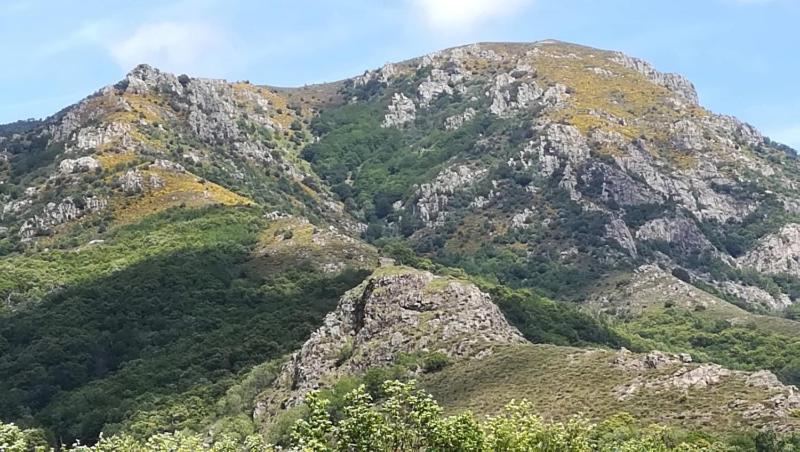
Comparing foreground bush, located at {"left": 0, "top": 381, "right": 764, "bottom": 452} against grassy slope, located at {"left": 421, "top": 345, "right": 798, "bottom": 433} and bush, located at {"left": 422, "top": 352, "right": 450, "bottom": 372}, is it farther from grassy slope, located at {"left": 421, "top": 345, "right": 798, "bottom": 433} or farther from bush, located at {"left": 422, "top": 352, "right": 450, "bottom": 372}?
bush, located at {"left": 422, "top": 352, "right": 450, "bottom": 372}

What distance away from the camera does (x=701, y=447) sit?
68.1 m

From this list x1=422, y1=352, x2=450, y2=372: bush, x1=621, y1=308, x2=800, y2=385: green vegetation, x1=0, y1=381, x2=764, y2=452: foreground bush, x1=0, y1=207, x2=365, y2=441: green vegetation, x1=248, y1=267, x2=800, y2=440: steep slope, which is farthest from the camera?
x1=621, y1=308, x2=800, y2=385: green vegetation

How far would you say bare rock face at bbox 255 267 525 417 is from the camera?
4419 inches

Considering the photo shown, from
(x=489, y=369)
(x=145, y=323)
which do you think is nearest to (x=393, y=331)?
(x=489, y=369)

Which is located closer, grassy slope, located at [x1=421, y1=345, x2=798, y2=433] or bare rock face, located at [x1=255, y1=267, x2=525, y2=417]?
grassy slope, located at [x1=421, y1=345, x2=798, y2=433]

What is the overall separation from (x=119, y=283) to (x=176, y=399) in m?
50.3

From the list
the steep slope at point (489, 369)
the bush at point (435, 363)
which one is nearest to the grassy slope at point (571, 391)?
the steep slope at point (489, 369)

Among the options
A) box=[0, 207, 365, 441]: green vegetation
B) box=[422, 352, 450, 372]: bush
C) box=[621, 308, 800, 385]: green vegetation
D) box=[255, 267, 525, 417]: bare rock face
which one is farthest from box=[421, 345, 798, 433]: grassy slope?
box=[621, 308, 800, 385]: green vegetation

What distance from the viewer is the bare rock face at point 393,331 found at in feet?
368

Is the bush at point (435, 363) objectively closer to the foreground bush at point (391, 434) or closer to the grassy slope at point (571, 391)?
the grassy slope at point (571, 391)

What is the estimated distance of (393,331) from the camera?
4643 inches

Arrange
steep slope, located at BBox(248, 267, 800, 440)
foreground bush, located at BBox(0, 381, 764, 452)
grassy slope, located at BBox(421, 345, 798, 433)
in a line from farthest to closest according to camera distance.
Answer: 1. steep slope, located at BBox(248, 267, 800, 440)
2. grassy slope, located at BBox(421, 345, 798, 433)
3. foreground bush, located at BBox(0, 381, 764, 452)

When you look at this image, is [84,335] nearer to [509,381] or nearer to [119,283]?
[119,283]

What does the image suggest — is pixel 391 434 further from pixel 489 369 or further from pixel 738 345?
pixel 738 345
